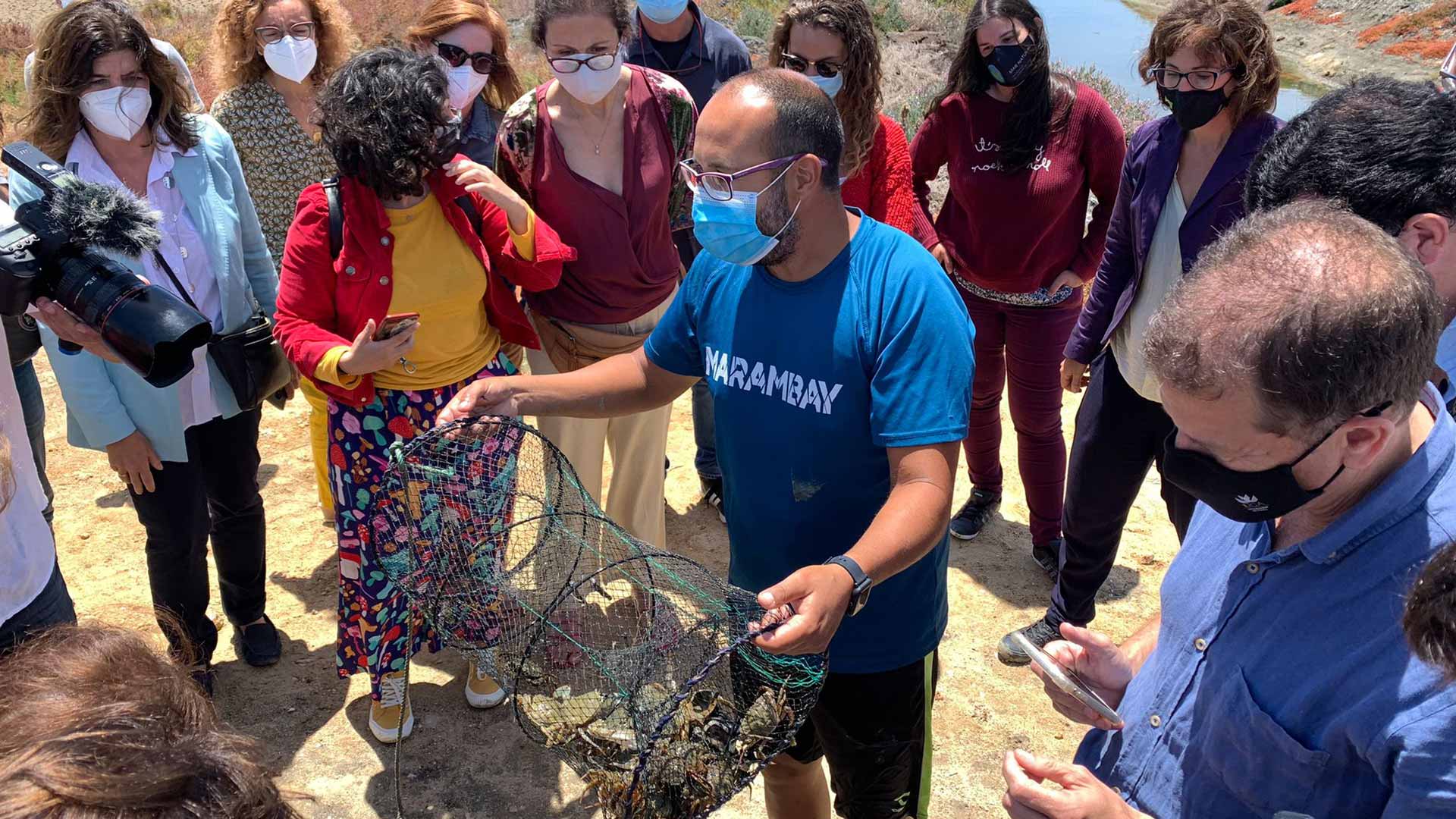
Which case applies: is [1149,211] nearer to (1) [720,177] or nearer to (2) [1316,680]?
(1) [720,177]

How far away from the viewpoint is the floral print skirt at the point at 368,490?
342 cm

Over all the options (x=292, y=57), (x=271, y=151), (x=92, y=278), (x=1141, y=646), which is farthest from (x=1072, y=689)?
(x=292, y=57)

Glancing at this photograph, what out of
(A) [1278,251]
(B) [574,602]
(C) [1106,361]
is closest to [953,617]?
(C) [1106,361]

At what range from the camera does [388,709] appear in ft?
12.2

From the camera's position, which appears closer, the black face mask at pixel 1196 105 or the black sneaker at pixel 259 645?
the black face mask at pixel 1196 105

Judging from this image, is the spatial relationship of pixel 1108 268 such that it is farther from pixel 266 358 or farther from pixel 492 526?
pixel 266 358

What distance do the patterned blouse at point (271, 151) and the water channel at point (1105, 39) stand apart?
1533 centimetres

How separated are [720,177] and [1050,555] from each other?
3005mm

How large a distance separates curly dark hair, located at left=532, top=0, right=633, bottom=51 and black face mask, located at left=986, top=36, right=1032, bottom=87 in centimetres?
151

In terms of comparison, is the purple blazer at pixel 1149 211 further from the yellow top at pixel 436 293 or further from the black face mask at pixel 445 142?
the black face mask at pixel 445 142

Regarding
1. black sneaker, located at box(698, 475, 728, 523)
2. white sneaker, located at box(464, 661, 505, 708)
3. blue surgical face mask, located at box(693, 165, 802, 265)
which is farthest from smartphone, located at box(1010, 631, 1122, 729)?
black sneaker, located at box(698, 475, 728, 523)

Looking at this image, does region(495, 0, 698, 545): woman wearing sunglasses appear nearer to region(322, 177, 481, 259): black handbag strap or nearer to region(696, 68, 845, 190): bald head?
region(322, 177, 481, 259): black handbag strap

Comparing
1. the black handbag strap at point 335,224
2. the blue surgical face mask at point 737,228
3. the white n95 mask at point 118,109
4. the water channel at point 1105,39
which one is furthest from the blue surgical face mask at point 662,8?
the water channel at point 1105,39

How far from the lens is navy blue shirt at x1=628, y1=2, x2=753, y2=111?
16.1 feet
